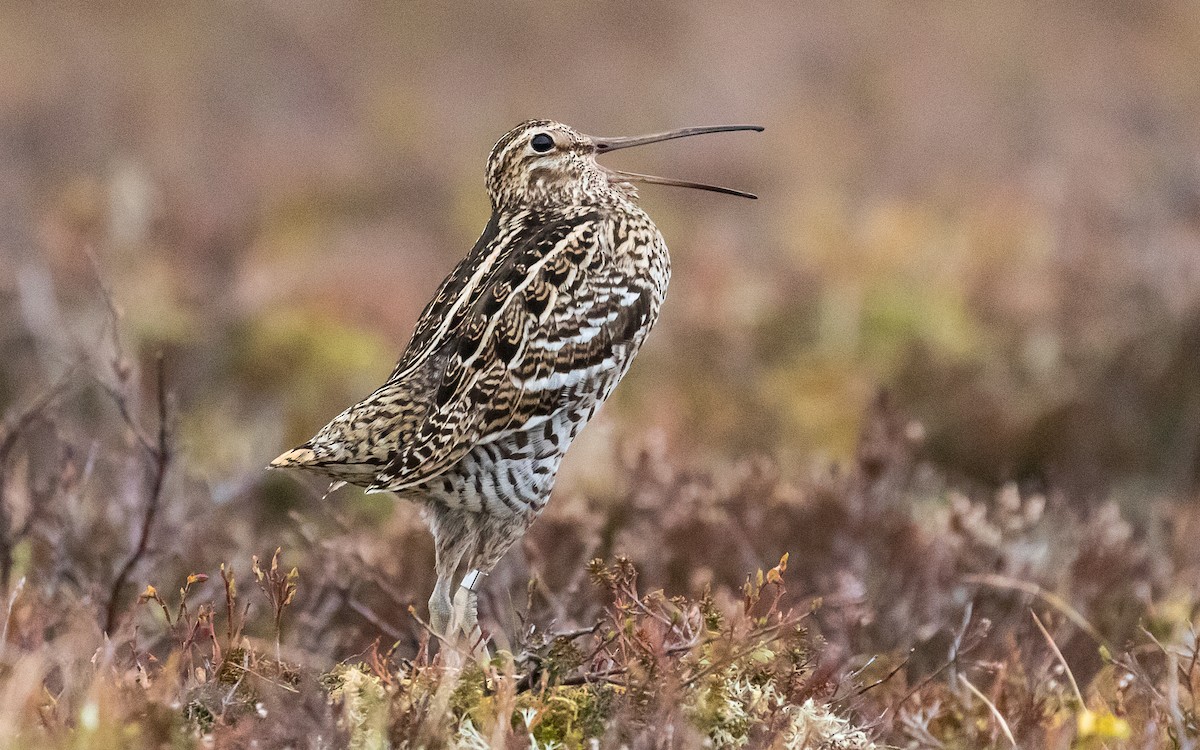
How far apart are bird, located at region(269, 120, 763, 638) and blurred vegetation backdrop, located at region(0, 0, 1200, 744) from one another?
1.00m

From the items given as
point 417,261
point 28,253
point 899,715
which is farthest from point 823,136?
point 899,715

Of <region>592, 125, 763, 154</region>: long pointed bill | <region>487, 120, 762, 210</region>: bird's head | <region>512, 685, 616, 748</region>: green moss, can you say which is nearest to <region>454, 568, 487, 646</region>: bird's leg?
<region>512, 685, 616, 748</region>: green moss

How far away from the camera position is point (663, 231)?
12703mm

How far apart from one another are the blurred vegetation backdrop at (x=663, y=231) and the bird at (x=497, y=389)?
1.00 meters

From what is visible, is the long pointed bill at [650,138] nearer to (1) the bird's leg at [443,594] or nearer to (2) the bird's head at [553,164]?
(2) the bird's head at [553,164]

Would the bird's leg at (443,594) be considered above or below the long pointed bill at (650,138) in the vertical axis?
below

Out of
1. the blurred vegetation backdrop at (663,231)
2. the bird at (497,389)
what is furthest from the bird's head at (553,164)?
the blurred vegetation backdrop at (663,231)

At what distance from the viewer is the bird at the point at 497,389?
3736mm

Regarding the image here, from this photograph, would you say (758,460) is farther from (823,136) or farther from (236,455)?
(823,136)

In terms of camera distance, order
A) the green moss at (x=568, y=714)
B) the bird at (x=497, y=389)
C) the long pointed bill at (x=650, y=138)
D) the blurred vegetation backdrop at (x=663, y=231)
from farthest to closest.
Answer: the blurred vegetation backdrop at (x=663, y=231) → the long pointed bill at (x=650, y=138) → the bird at (x=497, y=389) → the green moss at (x=568, y=714)

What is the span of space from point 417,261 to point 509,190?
8237 millimetres

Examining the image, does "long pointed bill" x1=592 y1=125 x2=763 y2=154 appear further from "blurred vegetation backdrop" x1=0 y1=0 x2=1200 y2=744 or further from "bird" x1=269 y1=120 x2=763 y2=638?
"blurred vegetation backdrop" x1=0 y1=0 x2=1200 y2=744

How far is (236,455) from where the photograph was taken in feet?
24.8

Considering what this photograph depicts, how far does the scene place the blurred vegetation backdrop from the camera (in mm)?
6938
